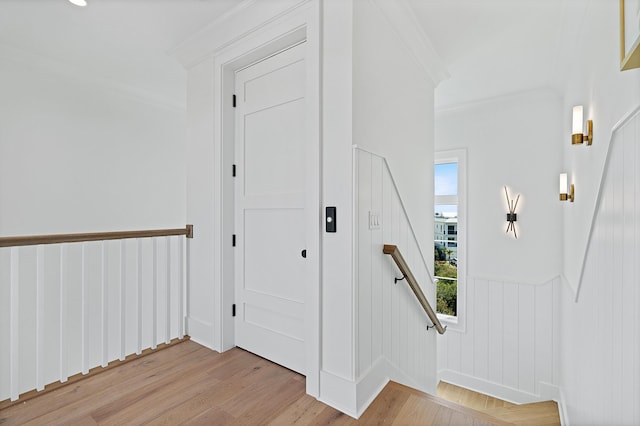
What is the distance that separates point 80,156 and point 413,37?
3.56 m

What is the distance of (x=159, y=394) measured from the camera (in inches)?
76.6

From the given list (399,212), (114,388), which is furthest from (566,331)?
(114,388)

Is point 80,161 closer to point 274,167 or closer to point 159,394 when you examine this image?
point 274,167

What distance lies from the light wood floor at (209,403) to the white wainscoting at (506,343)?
235 centimetres

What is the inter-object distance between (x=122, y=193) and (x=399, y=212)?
3.26m

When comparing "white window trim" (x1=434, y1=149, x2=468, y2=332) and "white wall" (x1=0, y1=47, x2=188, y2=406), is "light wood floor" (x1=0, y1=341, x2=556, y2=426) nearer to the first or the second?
"white wall" (x1=0, y1=47, x2=188, y2=406)

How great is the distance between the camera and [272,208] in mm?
2348

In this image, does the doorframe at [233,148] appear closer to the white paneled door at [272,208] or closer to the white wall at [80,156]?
the white paneled door at [272,208]

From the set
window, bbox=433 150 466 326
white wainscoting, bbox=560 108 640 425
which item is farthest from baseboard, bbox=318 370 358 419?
window, bbox=433 150 466 326

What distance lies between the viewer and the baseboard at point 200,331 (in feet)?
8.49

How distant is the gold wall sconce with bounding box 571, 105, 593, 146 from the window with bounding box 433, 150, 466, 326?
77.3 inches

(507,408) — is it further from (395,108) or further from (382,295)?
(395,108)

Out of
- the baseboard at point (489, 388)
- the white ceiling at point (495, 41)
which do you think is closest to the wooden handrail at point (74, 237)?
the white ceiling at point (495, 41)

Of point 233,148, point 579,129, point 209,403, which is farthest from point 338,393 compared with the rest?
point 579,129
